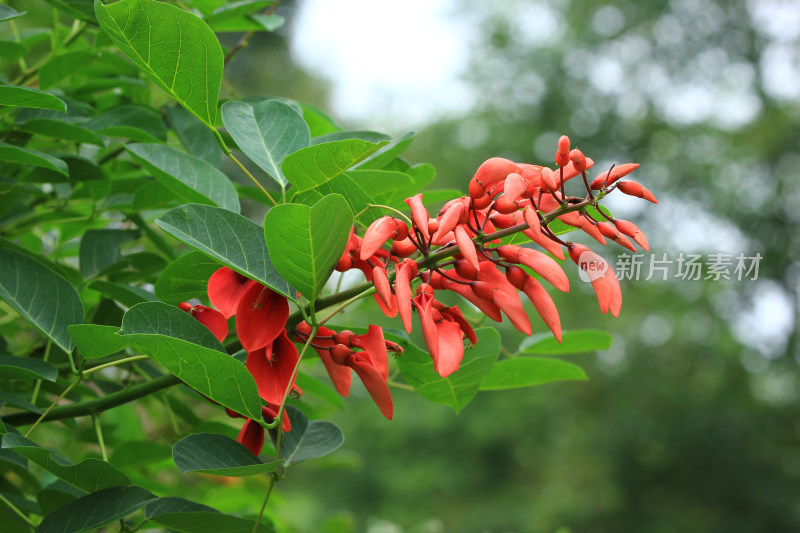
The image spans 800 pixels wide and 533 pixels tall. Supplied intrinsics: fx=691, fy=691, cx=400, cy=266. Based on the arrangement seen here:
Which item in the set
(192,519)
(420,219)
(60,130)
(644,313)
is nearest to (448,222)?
(420,219)

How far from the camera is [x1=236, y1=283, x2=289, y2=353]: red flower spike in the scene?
437 millimetres

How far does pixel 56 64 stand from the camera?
658 mm

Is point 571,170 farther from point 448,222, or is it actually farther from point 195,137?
point 195,137

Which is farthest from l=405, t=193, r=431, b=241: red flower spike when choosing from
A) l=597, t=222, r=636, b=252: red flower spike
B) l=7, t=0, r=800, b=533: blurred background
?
l=7, t=0, r=800, b=533: blurred background

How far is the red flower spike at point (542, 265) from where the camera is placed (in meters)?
0.41

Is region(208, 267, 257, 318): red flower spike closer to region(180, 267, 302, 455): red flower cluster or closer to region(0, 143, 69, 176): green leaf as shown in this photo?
region(180, 267, 302, 455): red flower cluster

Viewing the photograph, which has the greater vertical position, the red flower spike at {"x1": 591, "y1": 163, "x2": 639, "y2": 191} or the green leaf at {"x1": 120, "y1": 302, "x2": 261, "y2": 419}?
the red flower spike at {"x1": 591, "y1": 163, "x2": 639, "y2": 191}

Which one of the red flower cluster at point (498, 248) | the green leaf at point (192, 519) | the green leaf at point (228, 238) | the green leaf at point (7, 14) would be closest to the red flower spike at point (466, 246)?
the red flower cluster at point (498, 248)

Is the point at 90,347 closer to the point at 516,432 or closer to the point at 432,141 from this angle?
the point at 516,432

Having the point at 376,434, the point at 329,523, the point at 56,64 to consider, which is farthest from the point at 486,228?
the point at 376,434

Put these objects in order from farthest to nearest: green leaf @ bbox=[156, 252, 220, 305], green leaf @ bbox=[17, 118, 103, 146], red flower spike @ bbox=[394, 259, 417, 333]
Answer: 1. green leaf @ bbox=[17, 118, 103, 146]
2. green leaf @ bbox=[156, 252, 220, 305]
3. red flower spike @ bbox=[394, 259, 417, 333]

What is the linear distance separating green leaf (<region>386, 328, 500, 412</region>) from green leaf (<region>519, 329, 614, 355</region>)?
0.62ft

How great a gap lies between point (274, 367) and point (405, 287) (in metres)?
0.13

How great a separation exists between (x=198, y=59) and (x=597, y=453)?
20.9 feet
